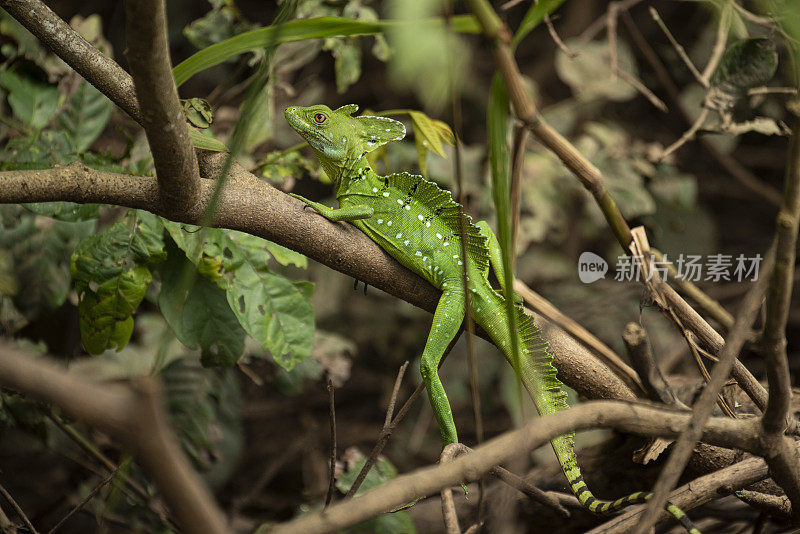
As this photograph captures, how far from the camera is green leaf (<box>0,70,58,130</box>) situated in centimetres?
239

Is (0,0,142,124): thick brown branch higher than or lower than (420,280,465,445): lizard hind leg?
higher

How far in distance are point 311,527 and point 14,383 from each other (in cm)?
39

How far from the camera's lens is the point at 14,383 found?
667mm

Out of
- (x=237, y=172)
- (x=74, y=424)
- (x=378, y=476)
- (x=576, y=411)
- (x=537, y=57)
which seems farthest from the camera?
(x=537, y=57)

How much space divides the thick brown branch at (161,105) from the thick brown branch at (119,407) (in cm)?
69

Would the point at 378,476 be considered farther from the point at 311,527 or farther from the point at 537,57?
the point at 537,57

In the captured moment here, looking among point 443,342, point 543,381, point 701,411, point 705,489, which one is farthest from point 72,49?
point 705,489

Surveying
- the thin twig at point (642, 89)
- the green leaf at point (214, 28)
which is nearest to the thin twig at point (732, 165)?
the thin twig at point (642, 89)

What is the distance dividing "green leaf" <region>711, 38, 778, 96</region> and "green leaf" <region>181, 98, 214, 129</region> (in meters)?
1.97

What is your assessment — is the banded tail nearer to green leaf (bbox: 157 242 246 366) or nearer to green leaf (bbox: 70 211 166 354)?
green leaf (bbox: 157 242 246 366)

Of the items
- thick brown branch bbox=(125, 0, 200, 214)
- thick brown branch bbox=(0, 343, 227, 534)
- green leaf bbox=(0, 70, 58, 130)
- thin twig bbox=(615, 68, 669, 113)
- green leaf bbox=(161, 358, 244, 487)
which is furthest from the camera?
green leaf bbox=(161, 358, 244, 487)

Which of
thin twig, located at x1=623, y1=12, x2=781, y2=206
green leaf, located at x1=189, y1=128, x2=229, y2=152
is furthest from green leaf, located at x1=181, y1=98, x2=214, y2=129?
thin twig, located at x1=623, y1=12, x2=781, y2=206

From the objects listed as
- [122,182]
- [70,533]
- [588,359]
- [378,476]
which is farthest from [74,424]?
[588,359]

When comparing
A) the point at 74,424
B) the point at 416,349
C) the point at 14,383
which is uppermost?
the point at 14,383
